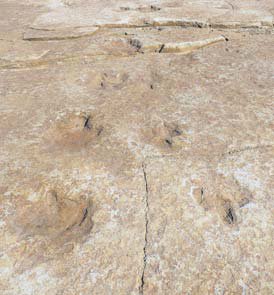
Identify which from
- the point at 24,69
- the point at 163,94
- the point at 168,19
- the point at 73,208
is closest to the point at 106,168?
the point at 73,208

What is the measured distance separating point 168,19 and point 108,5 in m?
1.16

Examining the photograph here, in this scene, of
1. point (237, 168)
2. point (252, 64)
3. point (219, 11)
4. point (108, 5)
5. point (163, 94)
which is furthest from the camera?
point (108, 5)

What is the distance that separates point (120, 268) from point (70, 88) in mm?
1580

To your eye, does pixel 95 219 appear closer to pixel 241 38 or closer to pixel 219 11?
pixel 241 38

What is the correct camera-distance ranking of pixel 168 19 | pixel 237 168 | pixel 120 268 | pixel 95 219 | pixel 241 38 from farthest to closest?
pixel 168 19 < pixel 241 38 < pixel 237 168 < pixel 95 219 < pixel 120 268

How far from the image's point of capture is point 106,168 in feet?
5.87

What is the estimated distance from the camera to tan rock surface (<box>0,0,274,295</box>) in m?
1.34

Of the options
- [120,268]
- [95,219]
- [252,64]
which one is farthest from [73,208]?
[252,64]

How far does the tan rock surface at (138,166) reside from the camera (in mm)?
1341

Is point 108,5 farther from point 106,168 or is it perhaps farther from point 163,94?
point 106,168

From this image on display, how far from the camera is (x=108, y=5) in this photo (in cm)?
458

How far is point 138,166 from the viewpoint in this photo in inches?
70.4

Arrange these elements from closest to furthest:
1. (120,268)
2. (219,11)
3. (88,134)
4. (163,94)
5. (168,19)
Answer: (120,268)
(88,134)
(163,94)
(168,19)
(219,11)

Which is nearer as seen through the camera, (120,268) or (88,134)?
(120,268)
